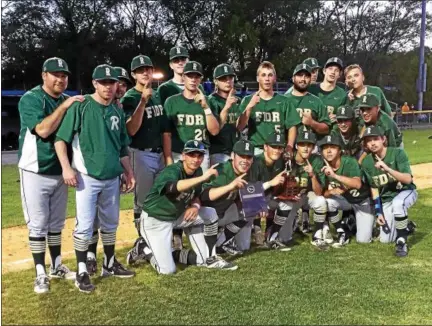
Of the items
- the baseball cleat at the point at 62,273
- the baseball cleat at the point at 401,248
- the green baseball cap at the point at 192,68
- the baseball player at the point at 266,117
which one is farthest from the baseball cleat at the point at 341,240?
the baseball cleat at the point at 62,273

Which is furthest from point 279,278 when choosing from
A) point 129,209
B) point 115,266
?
point 129,209

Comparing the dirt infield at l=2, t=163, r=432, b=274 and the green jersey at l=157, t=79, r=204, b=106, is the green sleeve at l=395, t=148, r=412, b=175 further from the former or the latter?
the dirt infield at l=2, t=163, r=432, b=274

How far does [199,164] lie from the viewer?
458cm

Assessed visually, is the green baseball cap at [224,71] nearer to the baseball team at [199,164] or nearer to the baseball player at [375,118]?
the baseball team at [199,164]

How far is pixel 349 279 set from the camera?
14.2 ft

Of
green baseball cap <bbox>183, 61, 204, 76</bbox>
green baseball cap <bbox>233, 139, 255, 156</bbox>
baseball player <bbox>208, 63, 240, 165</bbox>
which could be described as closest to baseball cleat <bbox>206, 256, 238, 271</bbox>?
green baseball cap <bbox>233, 139, 255, 156</bbox>

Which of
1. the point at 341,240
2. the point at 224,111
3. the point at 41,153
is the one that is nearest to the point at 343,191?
the point at 341,240

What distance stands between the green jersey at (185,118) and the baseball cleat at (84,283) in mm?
1683

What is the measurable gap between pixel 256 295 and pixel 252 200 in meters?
1.20

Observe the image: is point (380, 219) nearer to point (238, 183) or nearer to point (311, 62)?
point (238, 183)

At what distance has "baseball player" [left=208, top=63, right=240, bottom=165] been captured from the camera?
5203 mm

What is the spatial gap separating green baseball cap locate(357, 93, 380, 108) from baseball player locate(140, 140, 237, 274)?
202 centimetres

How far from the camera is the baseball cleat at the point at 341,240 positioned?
18.0 ft

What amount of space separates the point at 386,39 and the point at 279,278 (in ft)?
134
